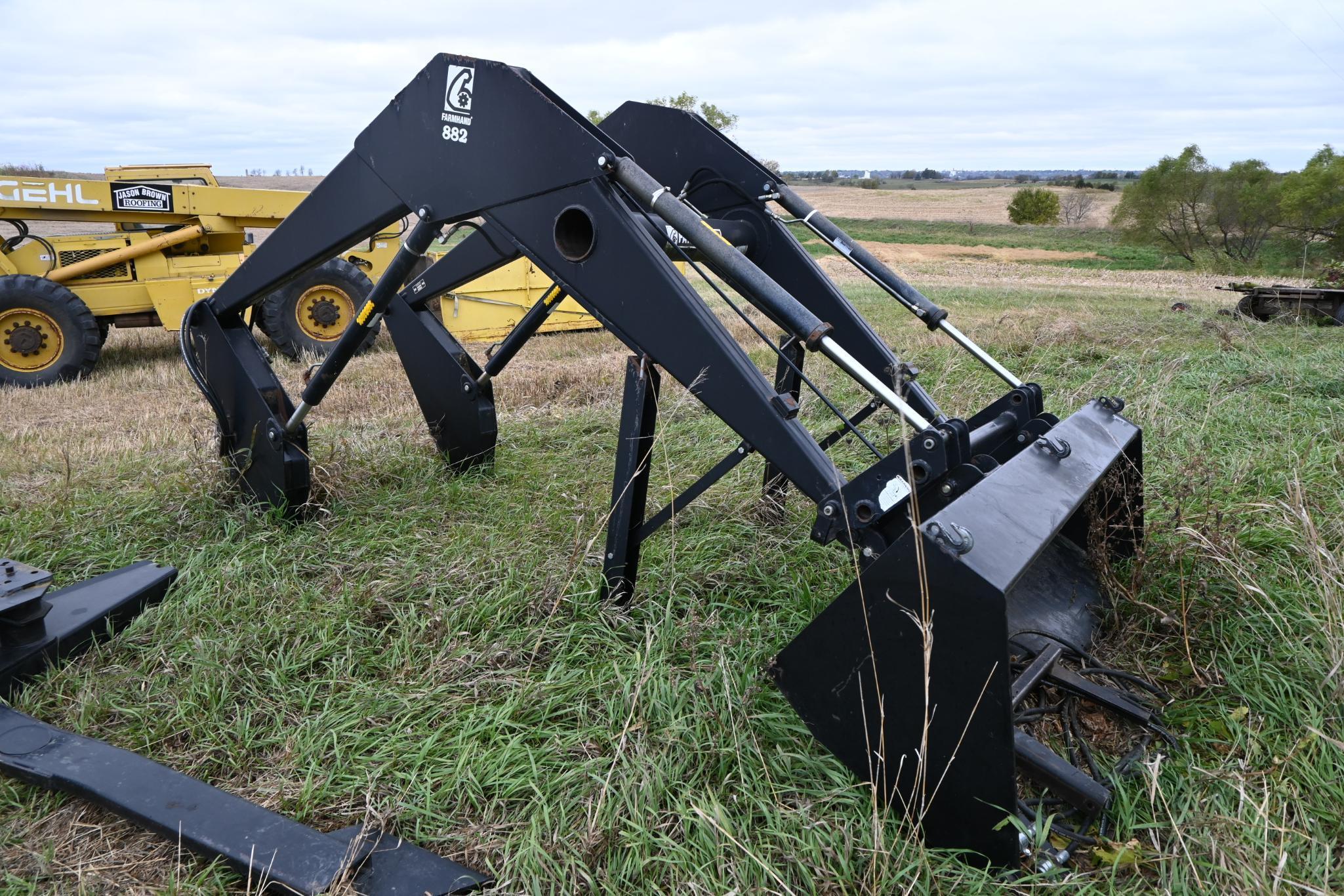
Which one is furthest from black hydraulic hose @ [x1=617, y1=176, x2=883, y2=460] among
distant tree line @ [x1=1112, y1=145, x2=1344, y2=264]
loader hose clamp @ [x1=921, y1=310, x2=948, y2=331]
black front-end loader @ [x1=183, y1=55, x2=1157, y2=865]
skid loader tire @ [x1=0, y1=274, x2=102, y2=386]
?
distant tree line @ [x1=1112, y1=145, x2=1344, y2=264]

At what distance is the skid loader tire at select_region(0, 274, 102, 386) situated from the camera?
9.14 m

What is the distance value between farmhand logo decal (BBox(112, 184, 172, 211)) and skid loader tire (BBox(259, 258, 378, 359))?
1474mm

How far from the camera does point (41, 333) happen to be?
30.4ft

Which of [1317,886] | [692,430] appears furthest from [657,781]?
[692,430]

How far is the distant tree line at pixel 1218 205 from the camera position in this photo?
31.1 m

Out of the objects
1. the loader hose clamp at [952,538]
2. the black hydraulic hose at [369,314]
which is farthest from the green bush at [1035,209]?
the loader hose clamp at [952,538]

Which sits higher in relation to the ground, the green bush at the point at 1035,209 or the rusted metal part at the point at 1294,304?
the green bush at the point at 1035,209

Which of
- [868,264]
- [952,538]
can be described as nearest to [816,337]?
[952,538]

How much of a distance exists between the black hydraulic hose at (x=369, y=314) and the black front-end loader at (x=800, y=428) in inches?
0.5

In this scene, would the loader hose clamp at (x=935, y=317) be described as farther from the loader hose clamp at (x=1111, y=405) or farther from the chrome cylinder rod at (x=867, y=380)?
the chrome cylinder rod at (x=867, y=380)

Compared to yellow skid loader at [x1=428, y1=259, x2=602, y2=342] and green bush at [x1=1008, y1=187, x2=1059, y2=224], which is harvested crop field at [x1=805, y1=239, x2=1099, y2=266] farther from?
yellow skid loader at [x1=428, y1=259, x2=602, y2=342]

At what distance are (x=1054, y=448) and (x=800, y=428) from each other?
867mm

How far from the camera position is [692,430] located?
238 inches

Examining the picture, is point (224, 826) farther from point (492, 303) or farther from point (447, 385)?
point (492, 303)
